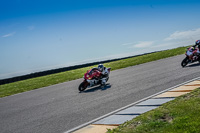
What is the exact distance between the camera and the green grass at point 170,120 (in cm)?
431

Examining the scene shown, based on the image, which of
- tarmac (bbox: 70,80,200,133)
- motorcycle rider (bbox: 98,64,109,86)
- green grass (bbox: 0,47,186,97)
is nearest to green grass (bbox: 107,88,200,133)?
tarmac (bbox: 70,80,200,133)

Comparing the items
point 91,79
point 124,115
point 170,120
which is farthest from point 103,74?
point 170,120

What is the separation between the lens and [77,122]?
20.5ft

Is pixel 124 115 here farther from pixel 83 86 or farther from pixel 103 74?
pixel 103 74

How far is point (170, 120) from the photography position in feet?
16.1

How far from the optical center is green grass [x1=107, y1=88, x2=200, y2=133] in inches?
170

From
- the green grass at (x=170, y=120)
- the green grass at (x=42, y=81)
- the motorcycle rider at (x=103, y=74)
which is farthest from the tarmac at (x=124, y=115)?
the green grass at (x=42, y=81)

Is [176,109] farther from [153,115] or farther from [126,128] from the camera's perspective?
[126,128]

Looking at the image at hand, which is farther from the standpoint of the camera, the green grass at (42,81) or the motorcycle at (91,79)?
the green grass at (42,81)

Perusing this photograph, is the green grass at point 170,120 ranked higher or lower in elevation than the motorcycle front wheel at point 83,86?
lower

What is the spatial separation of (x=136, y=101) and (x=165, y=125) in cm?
280

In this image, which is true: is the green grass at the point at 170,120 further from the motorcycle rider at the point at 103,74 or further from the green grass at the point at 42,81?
the green grass at the point at 42,81

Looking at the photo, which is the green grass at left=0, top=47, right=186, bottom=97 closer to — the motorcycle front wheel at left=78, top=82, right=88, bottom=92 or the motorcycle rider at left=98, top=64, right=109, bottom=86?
the motorcycle front wheel at left=78, top=82, right=88, bottom=92

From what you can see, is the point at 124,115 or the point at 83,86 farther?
the point at 83,86
